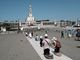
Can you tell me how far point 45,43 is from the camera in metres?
15.2

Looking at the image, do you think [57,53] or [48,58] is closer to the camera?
[48,58]

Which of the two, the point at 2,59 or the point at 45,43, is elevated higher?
the point at 45,43

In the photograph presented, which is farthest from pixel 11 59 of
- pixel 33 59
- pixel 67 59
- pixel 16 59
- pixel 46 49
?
pixel 67 59

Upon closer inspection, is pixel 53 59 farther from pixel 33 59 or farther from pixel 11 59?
pixel 11 59

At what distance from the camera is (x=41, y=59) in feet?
48.2

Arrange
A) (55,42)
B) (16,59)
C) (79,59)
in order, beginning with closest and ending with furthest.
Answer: (79,59)
(16,59)
(55,42)

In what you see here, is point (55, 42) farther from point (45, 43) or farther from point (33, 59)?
point (33, 59)

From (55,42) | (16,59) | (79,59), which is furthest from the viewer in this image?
(55,42)

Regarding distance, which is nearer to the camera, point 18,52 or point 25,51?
point 18,52

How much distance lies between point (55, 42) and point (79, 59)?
2.48 metres

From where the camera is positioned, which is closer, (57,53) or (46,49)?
(46,49)

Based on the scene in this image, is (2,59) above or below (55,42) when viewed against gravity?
below

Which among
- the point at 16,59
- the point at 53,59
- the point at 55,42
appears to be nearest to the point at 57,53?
the point at 55,42

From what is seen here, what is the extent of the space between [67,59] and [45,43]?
1838 mm
